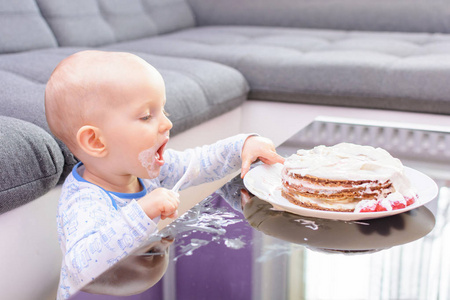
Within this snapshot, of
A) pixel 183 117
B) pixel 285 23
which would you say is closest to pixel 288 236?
pixel 183 117

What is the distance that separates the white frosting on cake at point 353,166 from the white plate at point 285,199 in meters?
0.04

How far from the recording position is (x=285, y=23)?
8.45ft

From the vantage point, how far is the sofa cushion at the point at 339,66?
5.23 ft

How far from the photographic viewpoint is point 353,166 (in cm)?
69

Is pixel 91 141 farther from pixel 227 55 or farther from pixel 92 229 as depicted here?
pixel 227 55

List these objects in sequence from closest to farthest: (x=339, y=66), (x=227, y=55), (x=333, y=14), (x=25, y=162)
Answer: (x=25, y=162), (x=339, y=66), (x=227, y=55), (x=333, y=14)

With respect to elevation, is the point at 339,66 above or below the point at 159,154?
below

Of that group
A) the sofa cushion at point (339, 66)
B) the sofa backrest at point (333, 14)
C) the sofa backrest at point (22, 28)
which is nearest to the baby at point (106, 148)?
the sofa cushion at point (339, 66)

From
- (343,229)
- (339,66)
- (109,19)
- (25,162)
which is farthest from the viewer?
(109,19)

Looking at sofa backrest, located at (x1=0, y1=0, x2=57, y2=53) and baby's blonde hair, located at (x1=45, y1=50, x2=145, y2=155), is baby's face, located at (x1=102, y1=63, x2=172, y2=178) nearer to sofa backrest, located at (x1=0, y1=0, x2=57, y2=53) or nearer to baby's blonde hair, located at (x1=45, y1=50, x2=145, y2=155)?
baby's blonde hair, located at (x1=45, y1=50, x2=145, y2=155)

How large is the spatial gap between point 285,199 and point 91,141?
30 cm

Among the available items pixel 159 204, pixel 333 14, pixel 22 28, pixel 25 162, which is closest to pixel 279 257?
pixel 159 204

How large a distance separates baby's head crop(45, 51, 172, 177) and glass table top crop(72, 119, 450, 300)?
14 cm

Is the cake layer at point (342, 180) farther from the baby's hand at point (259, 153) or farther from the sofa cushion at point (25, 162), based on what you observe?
the sofa cushion at point (25, 162)
